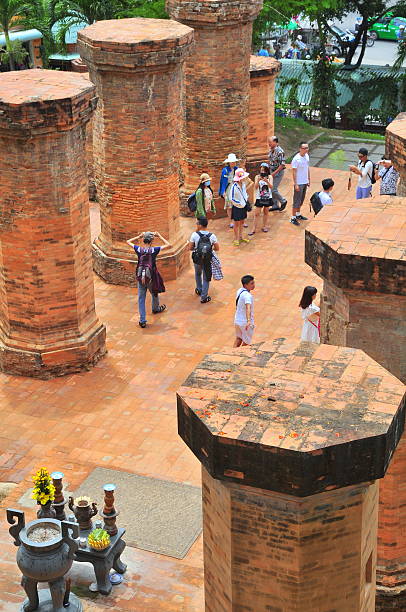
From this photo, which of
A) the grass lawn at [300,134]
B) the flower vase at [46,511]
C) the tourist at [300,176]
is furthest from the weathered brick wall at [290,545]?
the grass lawn at [300,134]

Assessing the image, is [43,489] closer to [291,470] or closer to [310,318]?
[291,470]

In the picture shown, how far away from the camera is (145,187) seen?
16.7 metres

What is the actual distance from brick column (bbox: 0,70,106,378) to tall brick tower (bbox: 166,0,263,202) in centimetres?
480

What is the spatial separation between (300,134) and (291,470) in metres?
20.0

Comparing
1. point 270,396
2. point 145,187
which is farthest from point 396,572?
point 145,187

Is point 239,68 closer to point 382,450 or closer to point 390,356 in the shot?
point 390,356

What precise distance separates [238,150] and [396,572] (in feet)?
36.8

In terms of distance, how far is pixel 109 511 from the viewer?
400 inches

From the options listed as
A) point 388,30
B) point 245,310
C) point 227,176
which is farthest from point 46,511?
point 388,30

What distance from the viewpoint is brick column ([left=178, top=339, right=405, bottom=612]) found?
6762 mm

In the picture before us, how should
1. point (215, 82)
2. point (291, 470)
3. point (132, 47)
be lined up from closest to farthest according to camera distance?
point (291, 470)
point (132, 47)
point (215, 82)

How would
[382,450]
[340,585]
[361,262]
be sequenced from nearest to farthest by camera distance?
[382,450], [340,585], [361,262]

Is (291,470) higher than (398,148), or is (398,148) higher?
(398,148)

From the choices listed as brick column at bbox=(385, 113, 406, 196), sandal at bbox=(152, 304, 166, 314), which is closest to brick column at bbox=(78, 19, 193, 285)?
sandal at bbox=(152, 304, 166, 314)
